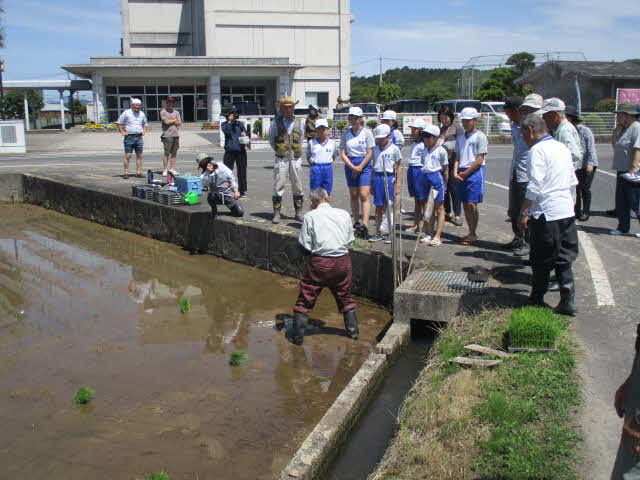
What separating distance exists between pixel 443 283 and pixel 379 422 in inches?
83.4

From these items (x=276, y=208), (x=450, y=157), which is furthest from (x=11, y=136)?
(x=450, y=157)

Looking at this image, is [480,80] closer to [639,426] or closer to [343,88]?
[343,88]

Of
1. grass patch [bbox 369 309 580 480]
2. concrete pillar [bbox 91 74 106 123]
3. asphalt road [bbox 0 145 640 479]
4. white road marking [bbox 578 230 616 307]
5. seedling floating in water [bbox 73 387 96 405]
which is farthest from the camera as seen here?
concrete pillar [bbox 91 74 106 123]

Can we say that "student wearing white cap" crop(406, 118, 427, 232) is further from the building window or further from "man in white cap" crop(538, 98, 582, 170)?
the building window

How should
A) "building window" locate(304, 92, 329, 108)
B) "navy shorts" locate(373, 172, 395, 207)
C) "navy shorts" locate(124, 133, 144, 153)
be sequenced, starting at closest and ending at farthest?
"navy shorts" locate(373, 172, 395, 207) → "navy shorts" locate(124, 133, 144, 153) → "building window" locate(304, 92, 329, 108)

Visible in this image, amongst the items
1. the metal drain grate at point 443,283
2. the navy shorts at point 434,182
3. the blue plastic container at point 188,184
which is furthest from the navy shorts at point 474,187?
the blue plastic container at point 188,184

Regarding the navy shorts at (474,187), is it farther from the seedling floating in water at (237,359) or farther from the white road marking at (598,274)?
the seedling floating in water at (237,359)

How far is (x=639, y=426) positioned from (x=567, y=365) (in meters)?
2.57

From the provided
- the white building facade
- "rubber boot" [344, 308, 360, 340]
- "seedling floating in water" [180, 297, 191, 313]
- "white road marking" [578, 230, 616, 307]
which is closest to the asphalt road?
"white road marking" [578, 230, 616, 307]

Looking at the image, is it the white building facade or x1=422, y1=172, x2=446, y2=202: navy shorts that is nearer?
x1=422, y1=172, x2=446, y2=202: navy shorts

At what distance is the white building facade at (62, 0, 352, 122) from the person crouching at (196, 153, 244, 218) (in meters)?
33.3

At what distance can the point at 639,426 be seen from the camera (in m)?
2.35

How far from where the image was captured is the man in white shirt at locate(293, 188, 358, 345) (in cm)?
657

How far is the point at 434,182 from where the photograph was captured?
821cm
